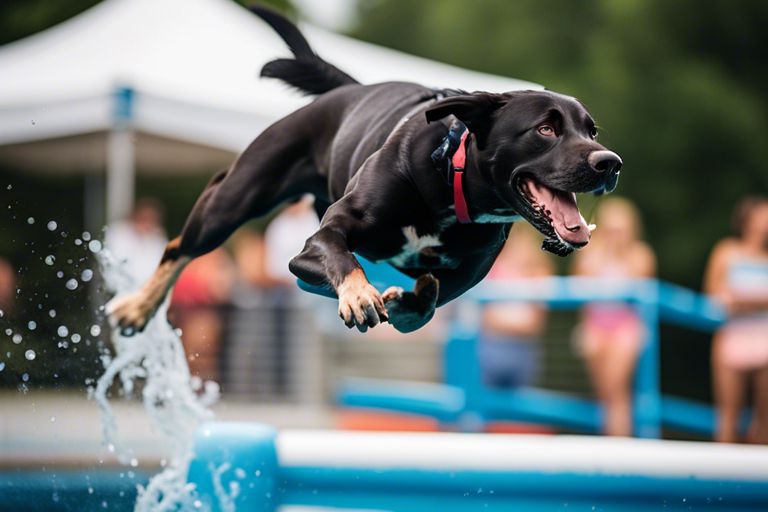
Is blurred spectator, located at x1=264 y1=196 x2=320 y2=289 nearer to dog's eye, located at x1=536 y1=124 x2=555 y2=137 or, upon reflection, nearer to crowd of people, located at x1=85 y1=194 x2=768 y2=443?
crowd of people, located at x1=85 y1=194 x2=768 y2=443

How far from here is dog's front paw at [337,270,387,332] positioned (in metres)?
3.58

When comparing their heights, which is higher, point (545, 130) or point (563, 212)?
point (545, 130)

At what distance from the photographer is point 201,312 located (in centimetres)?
930

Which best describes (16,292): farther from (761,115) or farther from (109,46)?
(761,115)

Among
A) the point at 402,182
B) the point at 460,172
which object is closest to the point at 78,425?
the point at 402,182

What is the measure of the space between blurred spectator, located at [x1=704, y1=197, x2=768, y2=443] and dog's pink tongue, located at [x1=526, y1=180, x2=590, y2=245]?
4.65 metres

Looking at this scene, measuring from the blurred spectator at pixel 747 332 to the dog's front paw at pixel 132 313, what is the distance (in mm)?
4337

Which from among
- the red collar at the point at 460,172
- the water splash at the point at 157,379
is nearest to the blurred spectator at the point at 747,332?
the water splash at the point at 157,379

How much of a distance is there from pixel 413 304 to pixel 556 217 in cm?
→ 77

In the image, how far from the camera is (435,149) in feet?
13.0

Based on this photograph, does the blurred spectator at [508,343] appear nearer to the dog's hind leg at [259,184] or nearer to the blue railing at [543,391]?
the blue railing at [543,391]

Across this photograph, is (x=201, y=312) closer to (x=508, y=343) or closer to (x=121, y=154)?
(x=121, y=154)

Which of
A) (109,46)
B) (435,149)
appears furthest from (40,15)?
(435,149)

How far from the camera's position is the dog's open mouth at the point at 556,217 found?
142 inches
